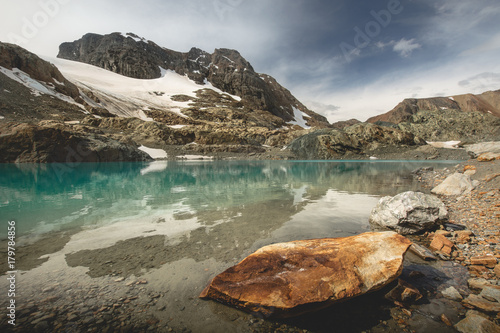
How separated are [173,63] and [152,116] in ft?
302

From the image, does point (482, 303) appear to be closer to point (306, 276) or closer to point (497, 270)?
point (497, 270)

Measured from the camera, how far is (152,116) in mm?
82000

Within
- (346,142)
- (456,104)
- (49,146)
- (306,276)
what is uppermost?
(456,104)

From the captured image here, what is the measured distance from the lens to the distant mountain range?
4322 cm

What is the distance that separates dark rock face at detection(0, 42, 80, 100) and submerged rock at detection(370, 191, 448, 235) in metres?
88.4

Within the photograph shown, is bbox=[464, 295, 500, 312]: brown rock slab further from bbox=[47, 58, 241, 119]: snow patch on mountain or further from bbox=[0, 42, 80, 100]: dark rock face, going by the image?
bbox=[47, 58, 241, 119]: snow patch on mountain

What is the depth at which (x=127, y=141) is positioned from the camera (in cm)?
5638

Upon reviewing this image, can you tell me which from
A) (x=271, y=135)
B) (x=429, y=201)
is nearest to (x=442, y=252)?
(x=429, y=201)

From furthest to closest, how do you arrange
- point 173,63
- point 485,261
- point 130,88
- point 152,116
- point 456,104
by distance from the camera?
1. point 456,104
2. point 173,63
3. point 130,88
4. point 152,116
5. point 485,261

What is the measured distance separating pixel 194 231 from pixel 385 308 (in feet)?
15.2

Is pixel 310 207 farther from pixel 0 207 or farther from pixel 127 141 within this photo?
pixel 127 141

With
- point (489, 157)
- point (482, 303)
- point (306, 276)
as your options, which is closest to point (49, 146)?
point (306, 276)

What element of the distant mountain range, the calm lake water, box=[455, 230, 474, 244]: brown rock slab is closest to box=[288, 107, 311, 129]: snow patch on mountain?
the distant mountain range

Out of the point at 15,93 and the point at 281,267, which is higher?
the point at 15,93
